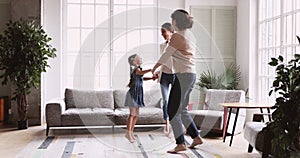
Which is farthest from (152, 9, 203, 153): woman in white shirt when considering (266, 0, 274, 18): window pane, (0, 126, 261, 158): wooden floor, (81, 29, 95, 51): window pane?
(81, 29, 95, 51): window pane

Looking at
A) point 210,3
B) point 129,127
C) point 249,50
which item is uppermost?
point 210,3

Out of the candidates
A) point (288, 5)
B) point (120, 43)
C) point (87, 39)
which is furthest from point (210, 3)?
point (87, 39)

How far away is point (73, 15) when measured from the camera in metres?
7.10

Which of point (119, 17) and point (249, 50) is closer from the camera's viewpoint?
point (249, 50)

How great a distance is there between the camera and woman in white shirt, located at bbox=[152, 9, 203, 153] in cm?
421

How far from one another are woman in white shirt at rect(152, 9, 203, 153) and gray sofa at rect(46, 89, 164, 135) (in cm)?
144

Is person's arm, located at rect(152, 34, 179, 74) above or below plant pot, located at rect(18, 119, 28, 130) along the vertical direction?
above

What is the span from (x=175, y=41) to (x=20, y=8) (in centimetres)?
339

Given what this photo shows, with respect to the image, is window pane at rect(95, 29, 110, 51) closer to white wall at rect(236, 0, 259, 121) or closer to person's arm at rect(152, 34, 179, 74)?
white wall at rect(236, 0, 259, 121)

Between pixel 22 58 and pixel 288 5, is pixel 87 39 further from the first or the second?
pixel 288 5

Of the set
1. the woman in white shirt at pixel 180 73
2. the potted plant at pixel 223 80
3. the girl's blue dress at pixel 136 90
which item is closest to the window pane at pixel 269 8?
the potted plant at pixel 223 80

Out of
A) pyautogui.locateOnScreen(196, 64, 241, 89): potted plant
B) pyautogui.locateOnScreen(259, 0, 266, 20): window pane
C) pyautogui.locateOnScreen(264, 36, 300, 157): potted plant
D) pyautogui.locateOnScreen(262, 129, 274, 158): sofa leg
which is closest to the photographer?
pyautogui.locateOnScreen(264, 36, 300, 157): potted plant

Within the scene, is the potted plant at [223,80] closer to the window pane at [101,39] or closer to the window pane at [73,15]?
the window pane at [101,39]

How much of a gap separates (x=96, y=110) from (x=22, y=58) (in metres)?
1.41
